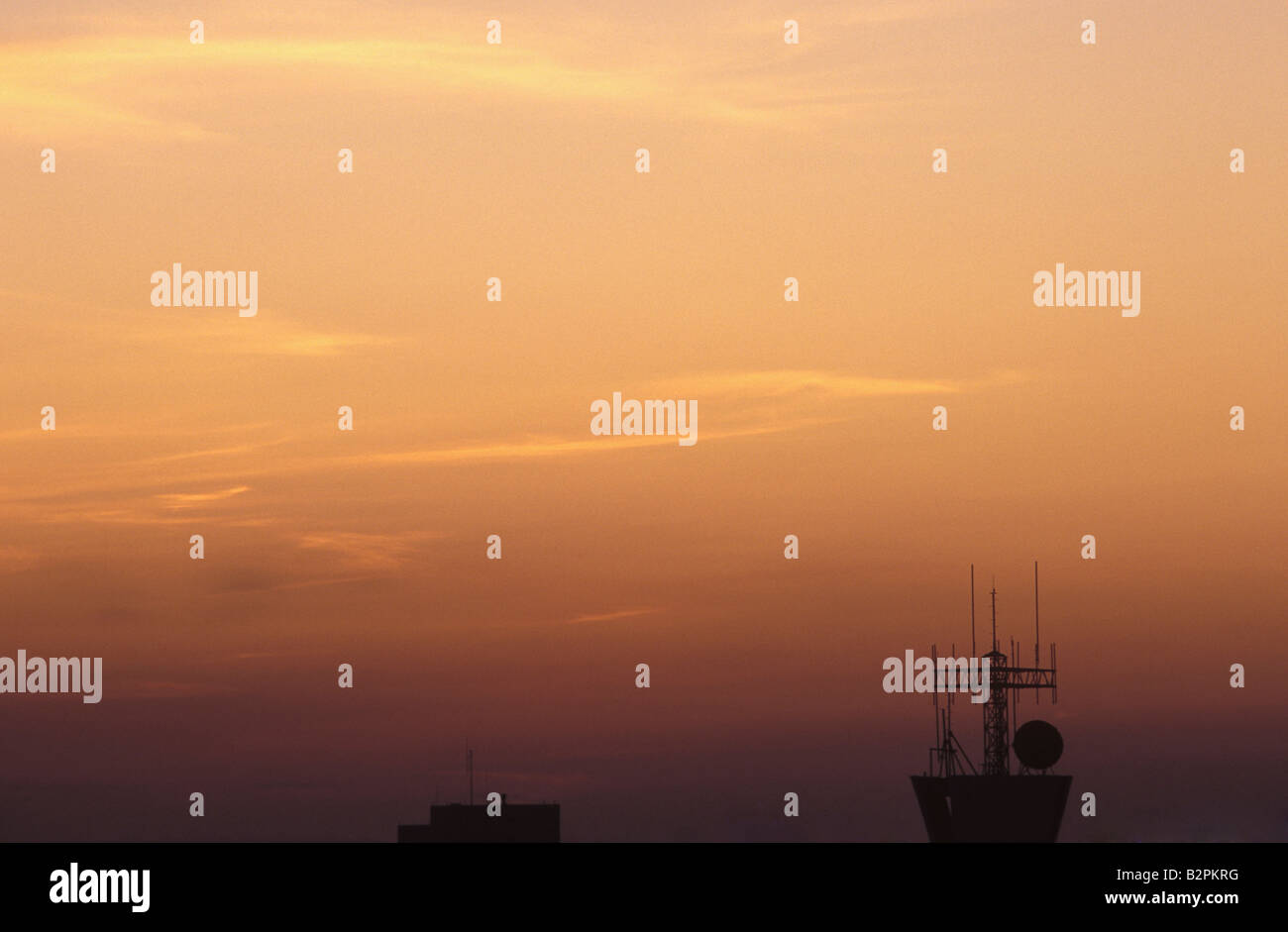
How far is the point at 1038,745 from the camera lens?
7200 inches

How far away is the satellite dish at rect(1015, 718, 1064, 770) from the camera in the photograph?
598 ft

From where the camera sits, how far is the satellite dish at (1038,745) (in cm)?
18238
